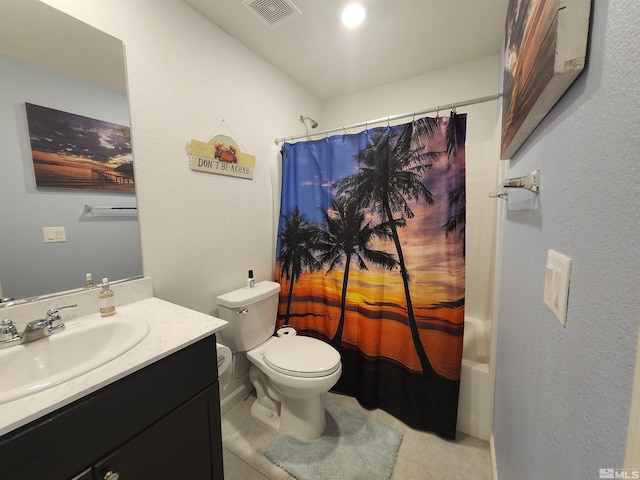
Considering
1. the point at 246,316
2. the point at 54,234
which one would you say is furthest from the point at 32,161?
the point at 246,316

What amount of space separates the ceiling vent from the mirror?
689 millimetres

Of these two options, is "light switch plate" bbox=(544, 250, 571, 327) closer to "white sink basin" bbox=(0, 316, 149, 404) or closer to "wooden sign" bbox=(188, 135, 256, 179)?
"white sink basin" bbox=(0, 316, 149, 404)

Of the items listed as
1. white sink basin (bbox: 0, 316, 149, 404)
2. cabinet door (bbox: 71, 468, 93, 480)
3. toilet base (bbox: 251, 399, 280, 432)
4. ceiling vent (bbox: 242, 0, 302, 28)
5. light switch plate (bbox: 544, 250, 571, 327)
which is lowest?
toilet base (bbox: 251, 399, 280, 432)

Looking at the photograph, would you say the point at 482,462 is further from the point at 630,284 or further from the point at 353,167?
the point at 353,167

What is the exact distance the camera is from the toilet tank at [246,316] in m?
1.48

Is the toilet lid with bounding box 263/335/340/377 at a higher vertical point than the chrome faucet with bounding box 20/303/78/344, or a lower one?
lower

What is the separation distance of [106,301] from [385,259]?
1.38m

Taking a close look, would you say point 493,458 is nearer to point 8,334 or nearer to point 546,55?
point 546,55

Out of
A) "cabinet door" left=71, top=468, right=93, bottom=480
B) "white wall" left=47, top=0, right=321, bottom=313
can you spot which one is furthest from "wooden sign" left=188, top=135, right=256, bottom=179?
"cabinet door" left=71, top=468, right=93, bottom=480

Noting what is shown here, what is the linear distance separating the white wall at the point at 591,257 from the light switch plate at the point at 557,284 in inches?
0.7

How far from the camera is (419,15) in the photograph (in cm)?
141

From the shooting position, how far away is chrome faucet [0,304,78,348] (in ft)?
2.61

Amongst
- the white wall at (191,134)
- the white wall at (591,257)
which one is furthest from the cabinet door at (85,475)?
the white wall at (591,257)

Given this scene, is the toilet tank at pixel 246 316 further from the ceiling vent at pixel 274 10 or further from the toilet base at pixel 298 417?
the ceiling vent at pixel 274 10
